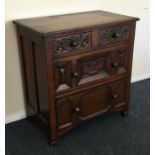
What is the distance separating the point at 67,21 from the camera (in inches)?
68.9

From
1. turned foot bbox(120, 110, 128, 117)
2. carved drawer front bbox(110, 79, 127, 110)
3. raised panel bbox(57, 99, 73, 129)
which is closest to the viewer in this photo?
raised panel bbox(57, 99, 73, 129)

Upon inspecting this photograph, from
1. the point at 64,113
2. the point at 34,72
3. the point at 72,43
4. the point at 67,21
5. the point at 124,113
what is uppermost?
the point at 67,21

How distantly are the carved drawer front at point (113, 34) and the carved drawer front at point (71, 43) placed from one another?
4.2 inches

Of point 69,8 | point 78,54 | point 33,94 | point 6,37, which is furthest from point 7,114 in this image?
point 69,8

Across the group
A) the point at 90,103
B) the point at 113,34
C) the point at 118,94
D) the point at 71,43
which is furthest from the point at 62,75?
the point at 118,94

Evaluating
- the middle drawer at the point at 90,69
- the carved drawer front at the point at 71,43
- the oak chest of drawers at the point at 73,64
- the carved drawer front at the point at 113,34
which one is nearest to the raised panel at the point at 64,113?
the oak chest of drawers at the point at 73,64

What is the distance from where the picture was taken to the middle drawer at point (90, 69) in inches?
64.6

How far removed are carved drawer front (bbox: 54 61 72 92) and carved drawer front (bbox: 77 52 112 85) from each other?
0.08m

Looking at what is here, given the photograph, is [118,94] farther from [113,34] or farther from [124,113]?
[113,34]

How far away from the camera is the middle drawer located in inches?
64.6

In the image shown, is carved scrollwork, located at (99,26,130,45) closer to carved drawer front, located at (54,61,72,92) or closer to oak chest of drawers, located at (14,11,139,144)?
oak chest of drawers, located at (14,11,139,144)

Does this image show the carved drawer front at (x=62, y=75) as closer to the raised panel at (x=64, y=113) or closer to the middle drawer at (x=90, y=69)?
the middle drawer at (x=90, y=69)

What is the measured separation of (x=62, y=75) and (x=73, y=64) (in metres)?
0.11

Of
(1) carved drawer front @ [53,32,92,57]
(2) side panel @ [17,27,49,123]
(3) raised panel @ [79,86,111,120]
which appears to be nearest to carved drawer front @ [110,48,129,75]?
(3) raised panel @ [79,86,111,120]
